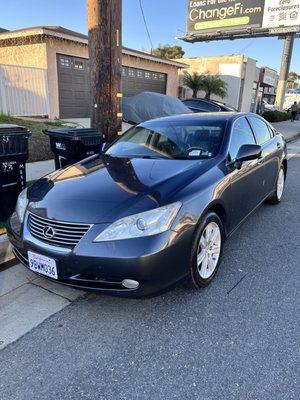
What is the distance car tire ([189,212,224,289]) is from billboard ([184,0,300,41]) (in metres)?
26.4

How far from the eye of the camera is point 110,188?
9.70 feet

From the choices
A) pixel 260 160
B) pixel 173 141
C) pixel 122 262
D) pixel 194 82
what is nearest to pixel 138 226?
pixel 122 262

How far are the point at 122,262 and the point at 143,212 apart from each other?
0.39 m

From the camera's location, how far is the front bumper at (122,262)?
2455 millimetres

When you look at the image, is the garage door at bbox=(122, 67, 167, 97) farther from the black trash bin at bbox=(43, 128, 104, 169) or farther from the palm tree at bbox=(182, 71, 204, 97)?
the black trash bin at bbox=(43, 128, 104, 169)

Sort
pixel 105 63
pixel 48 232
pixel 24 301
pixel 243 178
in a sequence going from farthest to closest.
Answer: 1. pixel 105 63
2. pixel 243 178
3. pixel 24 301
4. pixel 48 232

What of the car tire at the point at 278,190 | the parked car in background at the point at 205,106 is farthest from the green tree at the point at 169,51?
the car tire at the point at 278,190

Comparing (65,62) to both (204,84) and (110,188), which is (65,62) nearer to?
(110,188)

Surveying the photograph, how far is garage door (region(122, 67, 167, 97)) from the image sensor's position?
57.0 ft

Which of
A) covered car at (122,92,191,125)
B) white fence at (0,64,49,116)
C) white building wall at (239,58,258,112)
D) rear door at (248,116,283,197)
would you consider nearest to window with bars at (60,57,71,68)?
white fence at (0,64,49,116)

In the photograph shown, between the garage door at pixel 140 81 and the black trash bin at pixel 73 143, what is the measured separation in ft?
43.0

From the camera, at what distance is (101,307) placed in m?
2.88

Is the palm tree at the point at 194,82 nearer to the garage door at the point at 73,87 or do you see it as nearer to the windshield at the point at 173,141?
the garage door at the point at 73,87

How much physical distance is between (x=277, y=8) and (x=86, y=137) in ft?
85.1
